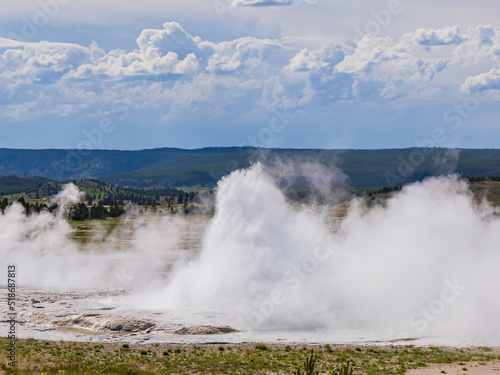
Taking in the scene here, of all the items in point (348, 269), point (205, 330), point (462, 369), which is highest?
point (348, 269)

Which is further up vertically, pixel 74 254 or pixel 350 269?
pixel 350 269

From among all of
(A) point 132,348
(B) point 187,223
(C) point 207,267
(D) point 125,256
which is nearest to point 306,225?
(C) point 207,267

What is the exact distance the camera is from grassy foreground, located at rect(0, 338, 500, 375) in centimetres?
3281

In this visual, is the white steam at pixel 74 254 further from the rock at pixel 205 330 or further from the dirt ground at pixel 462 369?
the dirt ground at pixel 462 369

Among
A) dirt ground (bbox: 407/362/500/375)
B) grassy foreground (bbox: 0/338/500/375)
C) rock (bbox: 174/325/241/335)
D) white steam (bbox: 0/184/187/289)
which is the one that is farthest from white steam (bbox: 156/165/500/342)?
white steam (bbox: 0/184/187/289)

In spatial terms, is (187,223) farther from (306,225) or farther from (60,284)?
(306,225)

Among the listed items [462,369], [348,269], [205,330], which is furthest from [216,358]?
[348,269]

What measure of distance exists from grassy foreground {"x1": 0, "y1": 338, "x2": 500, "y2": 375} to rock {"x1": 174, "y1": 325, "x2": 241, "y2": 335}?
11.6 ft

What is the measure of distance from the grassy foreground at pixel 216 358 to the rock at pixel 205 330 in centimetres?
353

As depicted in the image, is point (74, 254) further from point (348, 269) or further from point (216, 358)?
point (216, 358)

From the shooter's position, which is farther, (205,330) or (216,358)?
(205,330)

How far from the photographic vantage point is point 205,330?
141ft

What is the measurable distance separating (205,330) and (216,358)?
24.3 feet

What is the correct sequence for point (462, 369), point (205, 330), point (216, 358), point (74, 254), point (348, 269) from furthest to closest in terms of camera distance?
point (74, 254)
point (348, 269)
point (205, 330)
point (216, 358)
point (462, 369)
